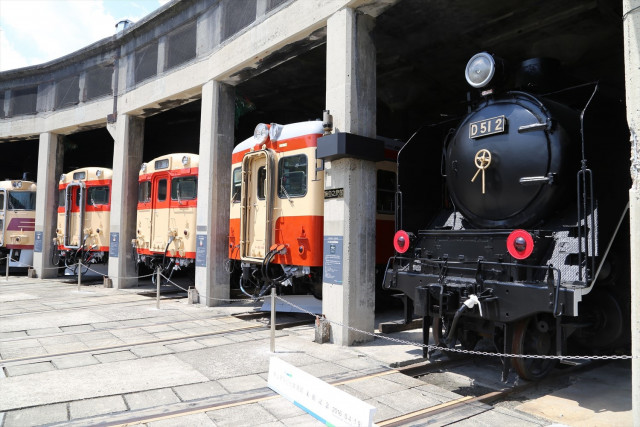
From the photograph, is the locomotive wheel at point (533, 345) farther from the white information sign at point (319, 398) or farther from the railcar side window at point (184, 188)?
the railcar side window at point (184, 188)

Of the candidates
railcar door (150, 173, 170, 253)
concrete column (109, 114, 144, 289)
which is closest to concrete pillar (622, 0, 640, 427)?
railcar door (150, 173, 170, 253)

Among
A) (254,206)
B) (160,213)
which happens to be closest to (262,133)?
(254,206)

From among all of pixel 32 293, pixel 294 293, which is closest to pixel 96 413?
pixel 294 293

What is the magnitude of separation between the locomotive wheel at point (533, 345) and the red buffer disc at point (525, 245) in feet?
2.71

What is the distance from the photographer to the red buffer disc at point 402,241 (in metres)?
6.08

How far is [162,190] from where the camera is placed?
1250 centimetres

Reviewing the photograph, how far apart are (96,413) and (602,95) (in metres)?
6.24

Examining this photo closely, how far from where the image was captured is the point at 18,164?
24.0 meters

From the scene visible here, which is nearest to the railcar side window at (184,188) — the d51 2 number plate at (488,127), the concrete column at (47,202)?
the concrete column at (47,202)

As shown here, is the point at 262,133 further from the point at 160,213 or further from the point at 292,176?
the point at 160,213

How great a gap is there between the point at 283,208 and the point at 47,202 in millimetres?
11963

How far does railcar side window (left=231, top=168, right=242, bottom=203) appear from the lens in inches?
378

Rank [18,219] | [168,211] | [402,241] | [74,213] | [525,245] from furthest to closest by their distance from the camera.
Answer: [18,219], [74,213], [168,211], [402,241], [525,245]

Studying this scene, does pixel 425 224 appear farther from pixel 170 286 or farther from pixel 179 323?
pixel 170 286
